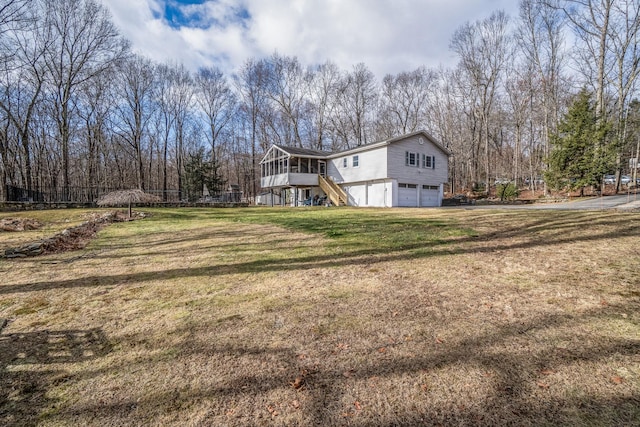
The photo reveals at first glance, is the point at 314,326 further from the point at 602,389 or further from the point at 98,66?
the point at 98,66

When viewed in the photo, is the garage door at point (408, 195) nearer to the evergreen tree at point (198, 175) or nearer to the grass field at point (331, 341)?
the grass field at point (331, 341)

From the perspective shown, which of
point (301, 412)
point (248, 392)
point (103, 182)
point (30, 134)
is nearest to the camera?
point (301, 412)

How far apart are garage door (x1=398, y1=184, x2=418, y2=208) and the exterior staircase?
4.68 metres

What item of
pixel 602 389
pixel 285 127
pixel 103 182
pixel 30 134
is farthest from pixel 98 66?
pixel 602 389

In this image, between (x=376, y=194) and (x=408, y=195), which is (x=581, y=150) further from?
(x=376, y=194)

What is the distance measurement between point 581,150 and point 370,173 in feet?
48.5

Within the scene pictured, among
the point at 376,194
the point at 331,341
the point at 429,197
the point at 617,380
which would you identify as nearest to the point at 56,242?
the point at 331,341

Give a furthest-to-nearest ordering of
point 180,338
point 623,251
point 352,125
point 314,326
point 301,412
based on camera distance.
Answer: point 352,125
point 623,251
point 314,326
point 180,338
point 301,412

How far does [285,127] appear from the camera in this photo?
39.0 m

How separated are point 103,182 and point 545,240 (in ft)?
139

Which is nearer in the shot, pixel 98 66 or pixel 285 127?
pixel 98 66

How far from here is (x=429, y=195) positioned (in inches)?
937

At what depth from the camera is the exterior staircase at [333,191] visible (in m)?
24.2

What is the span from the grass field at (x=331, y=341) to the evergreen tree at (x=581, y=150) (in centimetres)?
2015
